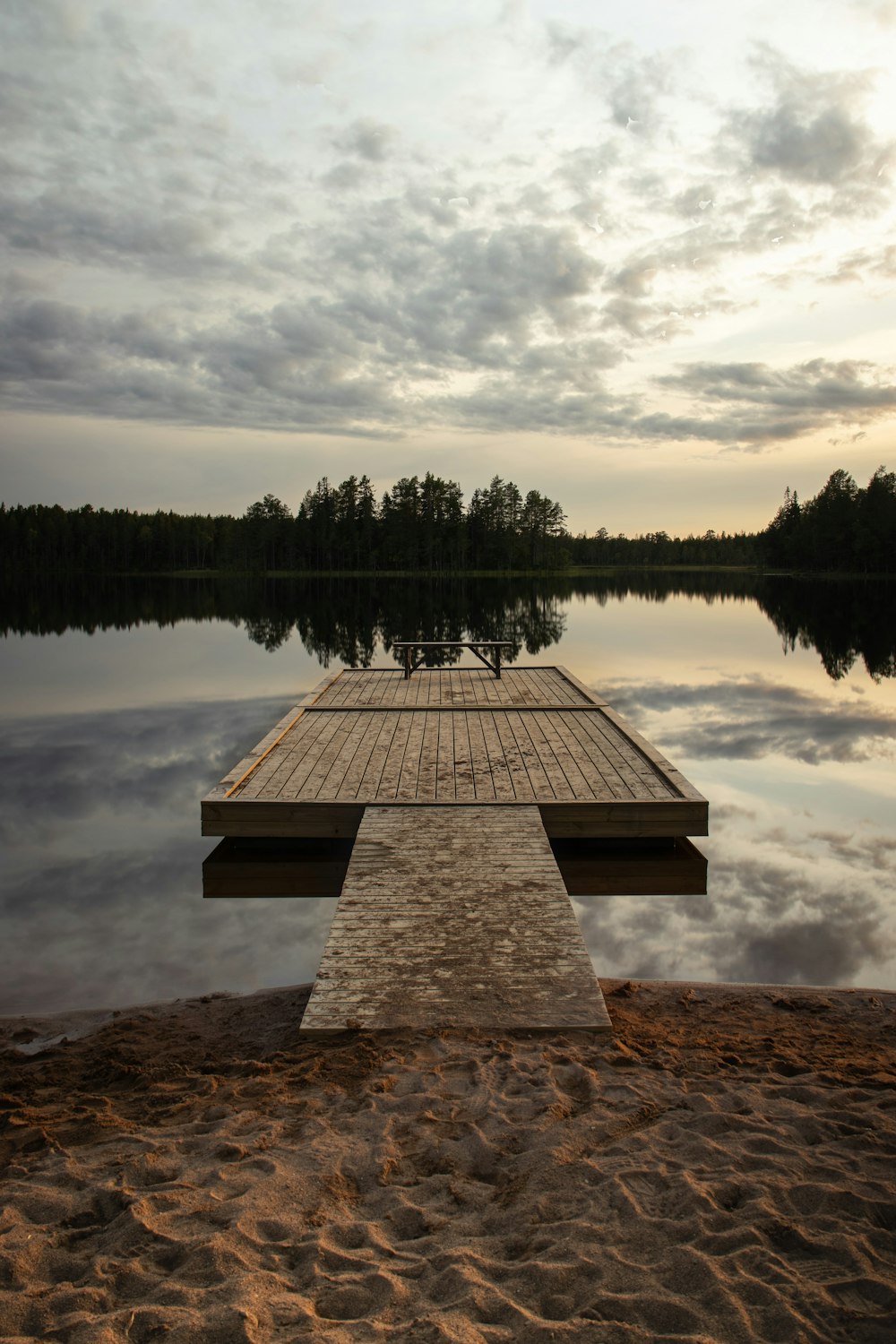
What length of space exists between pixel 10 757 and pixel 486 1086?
1226cm

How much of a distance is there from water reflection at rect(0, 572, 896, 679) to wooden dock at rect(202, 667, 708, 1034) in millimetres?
10800

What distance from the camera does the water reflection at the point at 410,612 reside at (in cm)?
2919

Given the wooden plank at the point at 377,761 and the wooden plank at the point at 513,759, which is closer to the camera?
the wooden plank at the point at 513,759

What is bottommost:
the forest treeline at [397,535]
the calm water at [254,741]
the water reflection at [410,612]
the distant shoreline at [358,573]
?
the calm water at [254,741]

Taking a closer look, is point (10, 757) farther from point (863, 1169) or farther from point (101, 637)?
point (101, 637)

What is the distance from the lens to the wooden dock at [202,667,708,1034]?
482 cm

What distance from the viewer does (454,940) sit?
17.5ft

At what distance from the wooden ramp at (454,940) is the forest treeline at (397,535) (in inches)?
3088

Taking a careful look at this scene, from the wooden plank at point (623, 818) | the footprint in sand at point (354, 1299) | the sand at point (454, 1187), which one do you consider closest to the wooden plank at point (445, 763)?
the wooden plank at point (623, 818)

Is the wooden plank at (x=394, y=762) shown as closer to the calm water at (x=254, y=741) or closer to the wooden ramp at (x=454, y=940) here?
the wooden ramp at (x=454, y=940)

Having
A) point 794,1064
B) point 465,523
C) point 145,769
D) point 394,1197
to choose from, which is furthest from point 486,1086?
point 465,523

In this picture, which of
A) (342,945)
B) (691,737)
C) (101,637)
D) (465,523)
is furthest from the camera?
(465,523)

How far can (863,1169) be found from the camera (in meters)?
3.23

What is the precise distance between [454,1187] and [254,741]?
1164 cm
